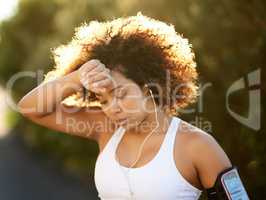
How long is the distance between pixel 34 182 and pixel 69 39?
2.05 m

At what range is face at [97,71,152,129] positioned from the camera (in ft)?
9.33

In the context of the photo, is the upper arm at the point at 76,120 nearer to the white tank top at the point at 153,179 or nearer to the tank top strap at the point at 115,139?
the tank top strap at the point at 115,139

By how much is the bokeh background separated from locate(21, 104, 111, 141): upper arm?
0.86m

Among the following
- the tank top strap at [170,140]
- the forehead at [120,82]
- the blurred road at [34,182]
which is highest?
the forehead at [120,82]

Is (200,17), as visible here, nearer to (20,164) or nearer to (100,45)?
(100,45)

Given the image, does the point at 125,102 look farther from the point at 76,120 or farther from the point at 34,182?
the point at 34,182

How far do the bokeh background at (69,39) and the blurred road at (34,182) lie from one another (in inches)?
0.5

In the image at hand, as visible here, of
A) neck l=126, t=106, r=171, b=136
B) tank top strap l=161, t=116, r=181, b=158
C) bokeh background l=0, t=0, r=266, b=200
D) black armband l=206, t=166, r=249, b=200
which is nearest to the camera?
black armband l=206, t=166, r=249, b=200

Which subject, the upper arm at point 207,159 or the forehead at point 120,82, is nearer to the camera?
the upper arm at point 207,159

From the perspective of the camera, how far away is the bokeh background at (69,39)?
4.26 meters

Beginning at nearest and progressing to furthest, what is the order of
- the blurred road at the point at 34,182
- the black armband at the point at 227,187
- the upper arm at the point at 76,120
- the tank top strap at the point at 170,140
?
1. the black armband at the point at 227,187
2. the tank top strap at the point at 170,140
3. the upper arm at the point at 76,120
4. the blurred road at the point at 34,182

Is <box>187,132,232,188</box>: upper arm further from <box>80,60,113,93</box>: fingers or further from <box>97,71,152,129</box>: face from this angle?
<box>80,60,113,93</box>: fingers

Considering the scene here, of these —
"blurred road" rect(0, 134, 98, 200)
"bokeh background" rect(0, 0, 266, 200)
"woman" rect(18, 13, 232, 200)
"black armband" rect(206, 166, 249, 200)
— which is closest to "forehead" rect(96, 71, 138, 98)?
"woman" rect(18, 13, 232, 200)

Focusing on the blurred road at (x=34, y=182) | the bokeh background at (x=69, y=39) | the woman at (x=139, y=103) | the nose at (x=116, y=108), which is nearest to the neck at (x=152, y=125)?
the woman at (x=139, y=103)
